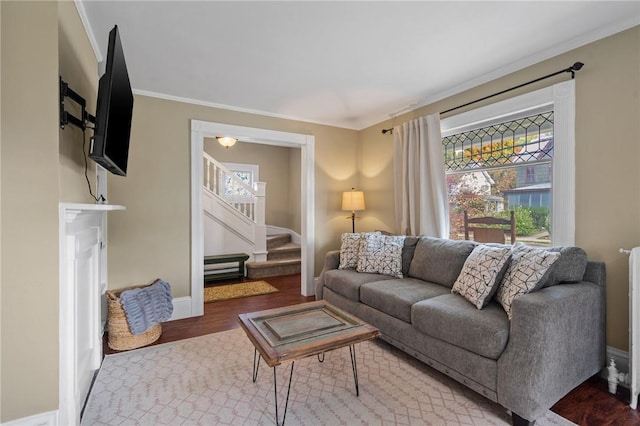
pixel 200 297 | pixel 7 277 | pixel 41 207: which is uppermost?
pixel 41 207

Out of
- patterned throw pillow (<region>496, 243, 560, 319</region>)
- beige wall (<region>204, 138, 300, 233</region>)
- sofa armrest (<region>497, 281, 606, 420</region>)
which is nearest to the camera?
sofa armrest (<region>497, 281, 606, 420</region>)

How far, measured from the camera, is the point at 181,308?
335 cm

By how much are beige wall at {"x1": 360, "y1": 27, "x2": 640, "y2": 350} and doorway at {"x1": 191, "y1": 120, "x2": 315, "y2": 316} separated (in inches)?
109

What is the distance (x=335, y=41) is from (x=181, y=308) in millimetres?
3096

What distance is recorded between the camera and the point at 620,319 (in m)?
2.08

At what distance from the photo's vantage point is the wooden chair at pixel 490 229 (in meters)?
2.87

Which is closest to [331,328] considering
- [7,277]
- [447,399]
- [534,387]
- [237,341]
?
[447,399]

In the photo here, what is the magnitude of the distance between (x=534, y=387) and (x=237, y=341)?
225cm

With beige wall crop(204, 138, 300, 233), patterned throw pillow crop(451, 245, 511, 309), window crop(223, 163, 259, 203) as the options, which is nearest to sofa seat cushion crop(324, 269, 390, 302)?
patterned throw pillow crop(451, 245, 511, 309)

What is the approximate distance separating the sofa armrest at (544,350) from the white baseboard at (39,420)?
2.27 metres

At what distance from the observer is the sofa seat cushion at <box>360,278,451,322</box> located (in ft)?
7.77

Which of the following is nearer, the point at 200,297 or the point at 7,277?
the point at 7,277

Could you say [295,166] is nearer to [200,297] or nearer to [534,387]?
[200,297]

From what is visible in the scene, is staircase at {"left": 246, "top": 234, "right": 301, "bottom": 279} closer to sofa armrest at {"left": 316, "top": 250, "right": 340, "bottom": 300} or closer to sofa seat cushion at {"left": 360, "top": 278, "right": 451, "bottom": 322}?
sofa armrest at {"left": 316, "top": 250, "right": 340, "bottom": 300}
